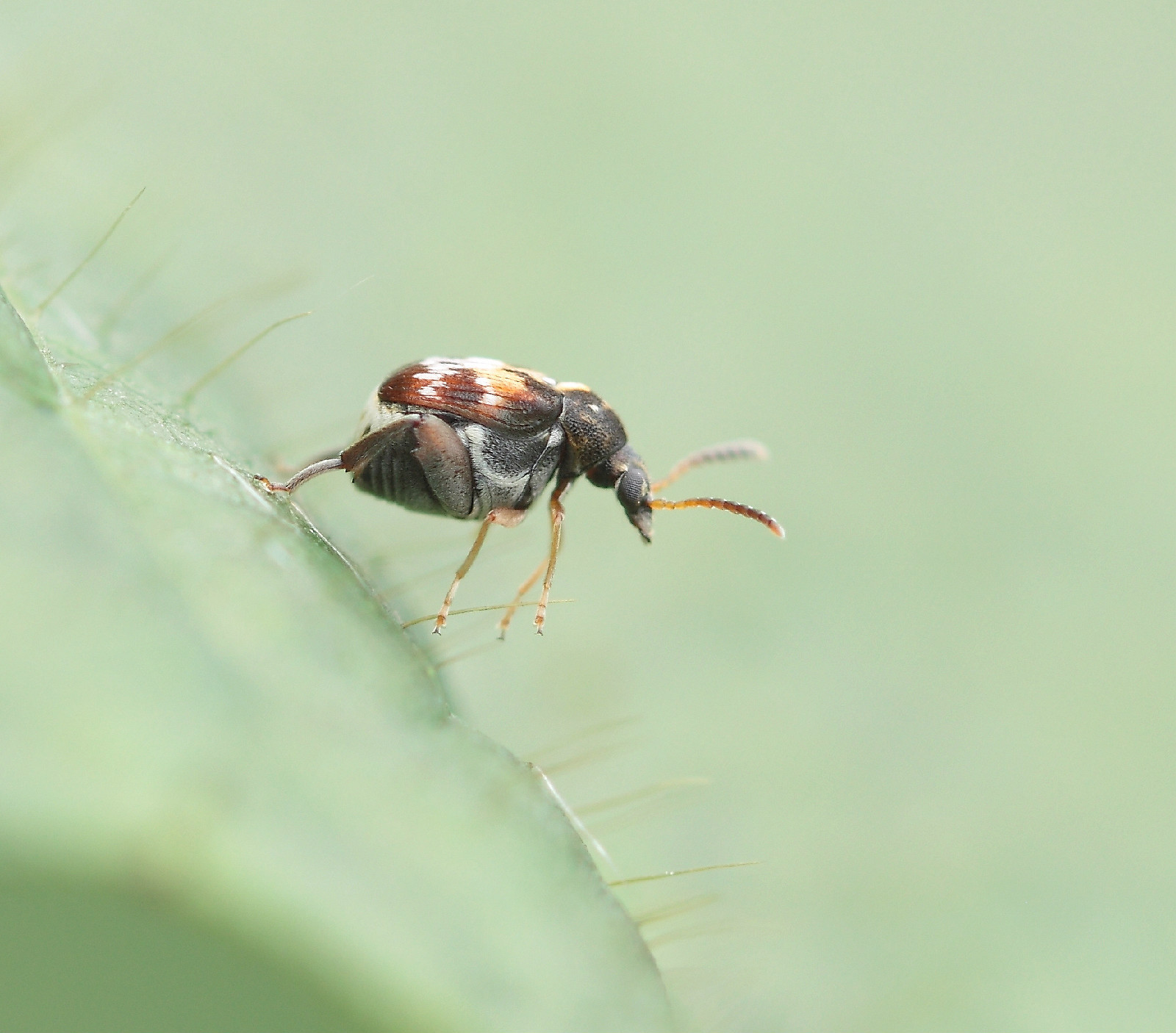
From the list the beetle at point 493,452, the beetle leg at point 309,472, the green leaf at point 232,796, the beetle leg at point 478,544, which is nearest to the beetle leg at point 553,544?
the beetle at point 493,452

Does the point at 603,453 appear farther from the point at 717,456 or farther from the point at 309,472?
the point at 309,472

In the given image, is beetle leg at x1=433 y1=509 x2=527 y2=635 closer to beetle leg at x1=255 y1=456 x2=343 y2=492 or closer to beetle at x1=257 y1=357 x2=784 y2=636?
beetle at x1=257 y1=357 x2=784 y2=636

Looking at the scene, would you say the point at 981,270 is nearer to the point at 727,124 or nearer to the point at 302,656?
the point at 727,124

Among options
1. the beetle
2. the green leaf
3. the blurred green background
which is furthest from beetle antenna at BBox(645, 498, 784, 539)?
the green leaf

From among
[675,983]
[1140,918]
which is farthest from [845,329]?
[675,983]

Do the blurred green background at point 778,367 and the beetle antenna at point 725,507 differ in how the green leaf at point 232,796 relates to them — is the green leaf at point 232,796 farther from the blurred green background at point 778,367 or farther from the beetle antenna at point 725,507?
the beetle antenna at point 725,507

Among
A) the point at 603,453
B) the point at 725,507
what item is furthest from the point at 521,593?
the point at 725,507
